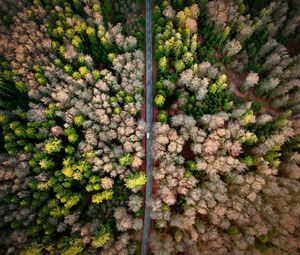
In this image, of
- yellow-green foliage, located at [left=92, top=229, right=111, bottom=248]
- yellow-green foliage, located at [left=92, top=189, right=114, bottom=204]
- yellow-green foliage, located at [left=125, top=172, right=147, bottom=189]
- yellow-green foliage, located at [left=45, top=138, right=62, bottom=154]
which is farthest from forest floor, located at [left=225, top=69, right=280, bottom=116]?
yellow-green foliage, located at [left=92, top=229, right=111, bottom=248]

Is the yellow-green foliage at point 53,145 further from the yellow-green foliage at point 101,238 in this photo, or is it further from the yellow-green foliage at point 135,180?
the yellow-green foliage at point 101,238

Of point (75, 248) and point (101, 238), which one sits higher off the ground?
point (101, 238)

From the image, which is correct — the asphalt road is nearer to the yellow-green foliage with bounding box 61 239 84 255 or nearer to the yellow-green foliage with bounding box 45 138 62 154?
the yellow-green foliage with bounding box 61 239 84 255

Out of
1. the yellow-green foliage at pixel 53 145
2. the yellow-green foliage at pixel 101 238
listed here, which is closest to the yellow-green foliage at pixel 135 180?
the yellow-green foliage at pixel 101 238

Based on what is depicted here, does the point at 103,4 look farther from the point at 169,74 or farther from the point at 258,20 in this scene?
the point at 258,20

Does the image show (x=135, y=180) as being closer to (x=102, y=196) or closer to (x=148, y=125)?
(x=102, y=196)

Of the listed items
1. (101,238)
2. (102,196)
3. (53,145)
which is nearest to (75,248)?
(101,238)

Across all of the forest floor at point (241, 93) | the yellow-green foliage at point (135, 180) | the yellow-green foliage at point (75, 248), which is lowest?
the yellow-green foliage at point (75, 248)
